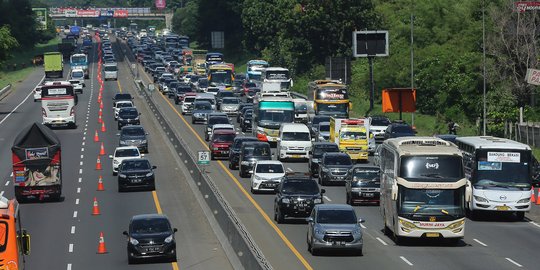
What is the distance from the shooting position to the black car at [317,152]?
199 feet

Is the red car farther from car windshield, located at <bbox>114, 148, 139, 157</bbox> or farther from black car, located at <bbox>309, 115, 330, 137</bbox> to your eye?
black car, located at <bbox>309, 115, 330, 137</bbox>

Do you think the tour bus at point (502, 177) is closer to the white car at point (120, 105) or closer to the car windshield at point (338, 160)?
the car windshield at point (338, 160)

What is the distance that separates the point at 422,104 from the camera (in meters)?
99.8

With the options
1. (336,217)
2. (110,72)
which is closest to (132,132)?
(336,217)

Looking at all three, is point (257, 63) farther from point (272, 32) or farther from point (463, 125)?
point (463, 125)

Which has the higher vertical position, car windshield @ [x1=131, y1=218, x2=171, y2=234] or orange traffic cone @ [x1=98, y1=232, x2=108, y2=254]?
car windshield @ [x1=131, y1=218, x2=171, y2=234]

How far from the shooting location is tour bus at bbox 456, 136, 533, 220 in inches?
1809

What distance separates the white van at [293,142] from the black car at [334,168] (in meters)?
9.11

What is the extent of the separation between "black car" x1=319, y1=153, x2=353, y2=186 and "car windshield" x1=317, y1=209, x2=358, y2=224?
18.3 m

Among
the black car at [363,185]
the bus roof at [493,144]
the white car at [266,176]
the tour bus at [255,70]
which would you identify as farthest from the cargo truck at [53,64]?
the bus roof at [493,144]

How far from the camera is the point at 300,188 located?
46.0 metres

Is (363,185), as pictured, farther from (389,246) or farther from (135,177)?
(135,177)

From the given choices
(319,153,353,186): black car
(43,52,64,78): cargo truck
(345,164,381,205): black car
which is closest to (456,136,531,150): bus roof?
(345,164,381,205): black car

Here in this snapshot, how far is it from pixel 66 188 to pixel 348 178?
1584cm
